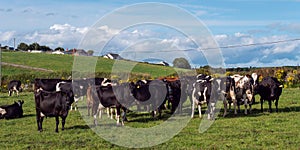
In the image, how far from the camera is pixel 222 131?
15.1m

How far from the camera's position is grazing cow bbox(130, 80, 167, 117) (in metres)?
19.4

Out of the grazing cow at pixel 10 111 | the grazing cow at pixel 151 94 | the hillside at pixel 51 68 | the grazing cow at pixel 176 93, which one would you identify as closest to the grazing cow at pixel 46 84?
the grazing cow at pixel 10 111

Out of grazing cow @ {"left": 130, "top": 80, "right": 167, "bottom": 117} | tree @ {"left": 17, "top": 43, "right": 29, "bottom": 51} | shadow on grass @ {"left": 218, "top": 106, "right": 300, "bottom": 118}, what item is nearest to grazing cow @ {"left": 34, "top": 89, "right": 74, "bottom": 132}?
grazing cow @ {"left": 130, "top": 80, "right": 167, "bottom": 117}

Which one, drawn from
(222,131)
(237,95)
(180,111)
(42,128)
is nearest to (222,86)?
(237,95)

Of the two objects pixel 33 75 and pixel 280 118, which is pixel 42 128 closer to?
pixel 280 118

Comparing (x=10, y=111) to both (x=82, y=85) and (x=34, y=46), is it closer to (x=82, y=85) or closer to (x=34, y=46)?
(x=82, y=85)

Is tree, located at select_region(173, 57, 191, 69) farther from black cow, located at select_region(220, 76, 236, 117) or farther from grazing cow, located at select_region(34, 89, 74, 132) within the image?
grazing cow, located at select_region(34, 89, 74, 132)

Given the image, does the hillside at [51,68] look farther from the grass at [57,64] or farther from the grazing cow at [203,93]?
the grazing cow at [203,93]

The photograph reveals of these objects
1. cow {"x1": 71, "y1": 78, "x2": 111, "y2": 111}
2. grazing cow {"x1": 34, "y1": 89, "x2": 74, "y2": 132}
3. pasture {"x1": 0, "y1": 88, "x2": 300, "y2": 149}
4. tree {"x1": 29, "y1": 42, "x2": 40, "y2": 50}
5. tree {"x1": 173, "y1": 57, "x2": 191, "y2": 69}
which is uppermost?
tree {"x1": 29, "y1": 42, "x2": 40, "y2": 50}

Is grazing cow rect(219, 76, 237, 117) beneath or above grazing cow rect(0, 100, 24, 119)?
above

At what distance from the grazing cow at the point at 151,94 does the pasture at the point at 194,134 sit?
1.93ft

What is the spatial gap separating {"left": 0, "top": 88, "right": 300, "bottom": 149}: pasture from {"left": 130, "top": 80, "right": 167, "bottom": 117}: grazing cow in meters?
0.59

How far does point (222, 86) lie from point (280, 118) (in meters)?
2.90

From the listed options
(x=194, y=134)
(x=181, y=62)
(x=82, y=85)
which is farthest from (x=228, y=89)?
(x=82, y=85)
